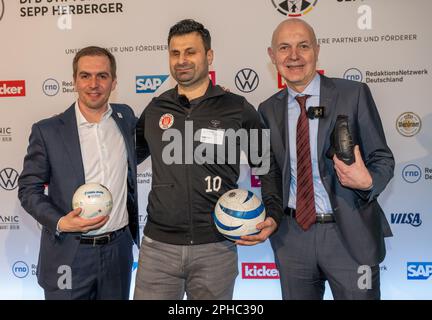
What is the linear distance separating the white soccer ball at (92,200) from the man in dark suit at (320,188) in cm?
94

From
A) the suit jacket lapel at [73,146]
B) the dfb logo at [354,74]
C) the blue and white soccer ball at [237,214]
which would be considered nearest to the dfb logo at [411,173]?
the dfb logo at [354,74]

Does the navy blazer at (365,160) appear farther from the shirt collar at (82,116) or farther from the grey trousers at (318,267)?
the shirt collar at (82,116)

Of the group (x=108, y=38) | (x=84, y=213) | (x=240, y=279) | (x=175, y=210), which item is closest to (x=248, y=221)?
(x=175, y=210)

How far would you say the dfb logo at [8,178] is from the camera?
4.01 metres

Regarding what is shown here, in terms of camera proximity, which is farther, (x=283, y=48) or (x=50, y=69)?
(x=50, y=69)

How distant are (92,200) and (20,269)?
2.33 metres

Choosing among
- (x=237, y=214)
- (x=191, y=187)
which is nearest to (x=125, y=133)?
(x=191, y=187)

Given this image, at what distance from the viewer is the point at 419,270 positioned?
3.70 m

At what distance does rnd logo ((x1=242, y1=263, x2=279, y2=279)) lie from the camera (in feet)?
12.6

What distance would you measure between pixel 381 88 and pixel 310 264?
1.98m

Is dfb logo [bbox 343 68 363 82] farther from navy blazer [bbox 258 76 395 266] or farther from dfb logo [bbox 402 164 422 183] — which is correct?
navy blazer [bbox 258 76 395 266]

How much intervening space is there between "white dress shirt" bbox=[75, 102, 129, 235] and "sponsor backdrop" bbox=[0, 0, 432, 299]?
1.25 metres

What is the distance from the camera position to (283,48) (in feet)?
8.07
